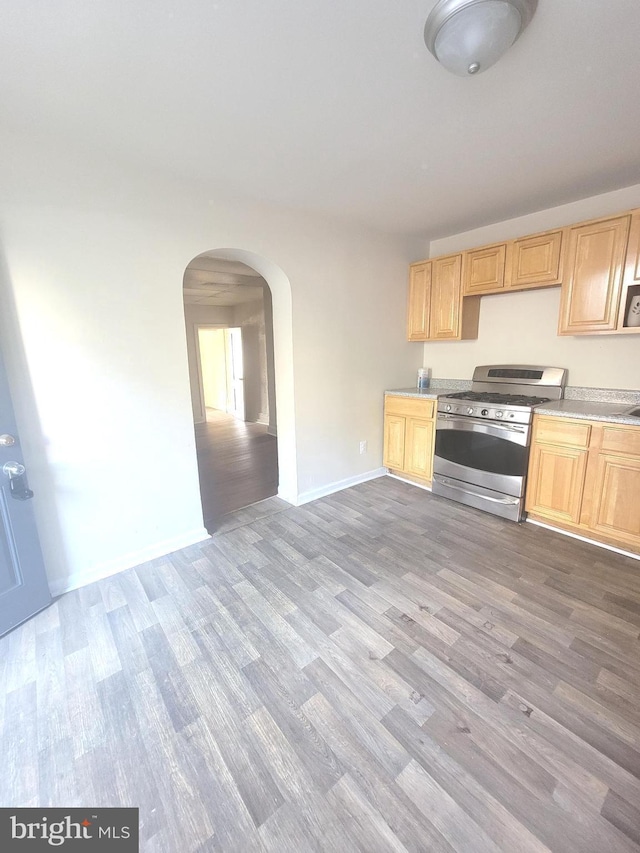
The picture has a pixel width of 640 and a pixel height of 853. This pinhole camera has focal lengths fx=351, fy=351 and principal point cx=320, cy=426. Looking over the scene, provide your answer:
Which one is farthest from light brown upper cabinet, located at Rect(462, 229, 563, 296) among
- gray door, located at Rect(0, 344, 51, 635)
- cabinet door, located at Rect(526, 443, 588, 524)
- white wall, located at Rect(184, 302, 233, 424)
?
white wall, located at Rect(184, 302, 233, 424)

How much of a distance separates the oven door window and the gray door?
10.4 feet

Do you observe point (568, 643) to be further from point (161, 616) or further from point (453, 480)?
point (161, 616)

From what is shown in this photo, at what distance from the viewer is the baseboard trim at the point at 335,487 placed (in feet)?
11.2

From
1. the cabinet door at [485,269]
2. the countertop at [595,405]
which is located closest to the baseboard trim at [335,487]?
the countertop at [595,405]

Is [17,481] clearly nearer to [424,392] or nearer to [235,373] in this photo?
[424,392]

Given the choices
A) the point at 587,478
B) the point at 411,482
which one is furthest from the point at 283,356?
the point at 587,478

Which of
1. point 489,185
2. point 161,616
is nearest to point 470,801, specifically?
point 161,616

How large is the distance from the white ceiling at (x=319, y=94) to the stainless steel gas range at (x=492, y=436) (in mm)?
1585

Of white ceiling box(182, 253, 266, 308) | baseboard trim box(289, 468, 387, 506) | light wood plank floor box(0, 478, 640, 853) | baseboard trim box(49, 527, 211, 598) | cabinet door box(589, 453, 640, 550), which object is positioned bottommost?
light wood plank floor box(0, 478, 640, 853)

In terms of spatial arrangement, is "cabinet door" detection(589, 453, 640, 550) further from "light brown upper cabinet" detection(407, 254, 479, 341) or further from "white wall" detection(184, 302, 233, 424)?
"white wall" detection(184, 302, 233, 424)

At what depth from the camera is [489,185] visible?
2.59 metres

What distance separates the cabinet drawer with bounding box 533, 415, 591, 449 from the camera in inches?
100.0

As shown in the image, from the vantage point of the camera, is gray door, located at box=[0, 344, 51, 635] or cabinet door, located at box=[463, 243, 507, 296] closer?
gray door, located at box=[0, 344, 51, 635]

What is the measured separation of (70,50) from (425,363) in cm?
377
